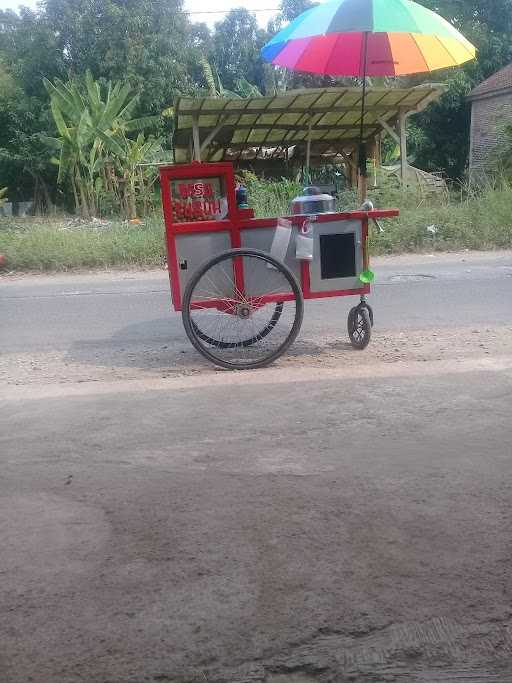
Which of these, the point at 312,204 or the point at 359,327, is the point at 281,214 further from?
the point at 312,204

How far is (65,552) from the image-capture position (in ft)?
9.26

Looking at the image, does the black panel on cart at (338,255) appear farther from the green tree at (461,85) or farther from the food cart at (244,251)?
the green tree at (461,85)

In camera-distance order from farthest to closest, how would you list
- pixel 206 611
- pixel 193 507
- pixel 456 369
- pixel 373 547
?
1. pixel 456 369
2. pixel 193 507
3. pixel 373 547
4. pixel 206 611

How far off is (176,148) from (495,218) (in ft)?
27.5

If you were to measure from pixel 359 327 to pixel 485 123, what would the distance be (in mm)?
23976

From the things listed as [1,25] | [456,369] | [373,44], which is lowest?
[456,369]

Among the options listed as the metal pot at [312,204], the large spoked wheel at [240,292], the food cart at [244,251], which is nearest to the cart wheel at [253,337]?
the large spoked wheel at [240,292]

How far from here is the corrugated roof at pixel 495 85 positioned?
26286 millimetres

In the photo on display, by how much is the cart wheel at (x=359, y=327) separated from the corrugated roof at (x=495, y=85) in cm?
2269

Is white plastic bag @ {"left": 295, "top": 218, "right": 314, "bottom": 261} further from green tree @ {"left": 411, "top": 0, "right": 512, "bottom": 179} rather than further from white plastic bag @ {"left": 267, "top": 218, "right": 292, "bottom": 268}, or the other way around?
green tree @ {"left": 411, "top": 0, "right": 512, "bottom": 179}

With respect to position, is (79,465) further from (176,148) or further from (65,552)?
(176,148)

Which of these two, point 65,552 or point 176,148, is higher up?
point 176,148

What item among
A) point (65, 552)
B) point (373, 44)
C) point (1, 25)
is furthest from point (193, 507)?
point (1, 25)

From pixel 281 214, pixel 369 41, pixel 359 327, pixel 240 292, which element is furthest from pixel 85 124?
pixel 240 292
